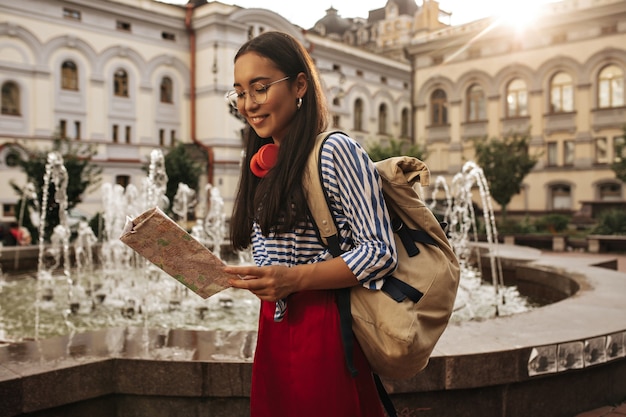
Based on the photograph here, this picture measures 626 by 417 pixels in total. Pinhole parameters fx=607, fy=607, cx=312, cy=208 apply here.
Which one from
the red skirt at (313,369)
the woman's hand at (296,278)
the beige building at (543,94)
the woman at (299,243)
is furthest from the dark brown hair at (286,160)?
the beige building at (543,94)

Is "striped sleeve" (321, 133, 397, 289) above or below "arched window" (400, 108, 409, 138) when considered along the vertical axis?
below

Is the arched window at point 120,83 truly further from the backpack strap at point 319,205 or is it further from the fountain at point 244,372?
the backpack strap at point 319,205

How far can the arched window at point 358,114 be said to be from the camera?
36125 millimetres

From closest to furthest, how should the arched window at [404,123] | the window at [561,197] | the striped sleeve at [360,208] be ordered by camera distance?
the striped sleeve at [360,208]
the window at [561,197]
the arched window at [404,123]

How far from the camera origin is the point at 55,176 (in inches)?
543

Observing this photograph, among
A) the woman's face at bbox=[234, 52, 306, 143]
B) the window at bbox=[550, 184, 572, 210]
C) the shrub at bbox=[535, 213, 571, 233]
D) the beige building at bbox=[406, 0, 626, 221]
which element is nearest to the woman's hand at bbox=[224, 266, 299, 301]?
the woman's face at bbox=[234, 52, 306, 143]

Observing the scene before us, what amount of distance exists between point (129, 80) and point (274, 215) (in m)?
27.5

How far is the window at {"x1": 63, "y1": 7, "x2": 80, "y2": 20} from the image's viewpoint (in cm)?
2491

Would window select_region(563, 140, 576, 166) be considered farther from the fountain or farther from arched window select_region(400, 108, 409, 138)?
the fountain

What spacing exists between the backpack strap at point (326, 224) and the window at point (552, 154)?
1159 inches

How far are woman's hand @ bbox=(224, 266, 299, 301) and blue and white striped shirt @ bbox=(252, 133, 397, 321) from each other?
0.11 metres

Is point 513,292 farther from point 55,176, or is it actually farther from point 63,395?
point 55,176

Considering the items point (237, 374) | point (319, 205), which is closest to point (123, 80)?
point (237, 374)

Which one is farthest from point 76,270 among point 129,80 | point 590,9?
point 590,9
